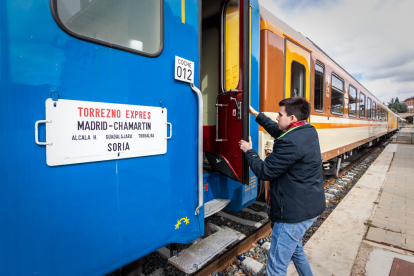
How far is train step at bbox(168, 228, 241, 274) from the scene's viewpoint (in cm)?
213

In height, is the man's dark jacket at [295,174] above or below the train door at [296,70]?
below

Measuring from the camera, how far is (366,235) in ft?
11.8

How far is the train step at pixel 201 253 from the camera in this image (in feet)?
7.00

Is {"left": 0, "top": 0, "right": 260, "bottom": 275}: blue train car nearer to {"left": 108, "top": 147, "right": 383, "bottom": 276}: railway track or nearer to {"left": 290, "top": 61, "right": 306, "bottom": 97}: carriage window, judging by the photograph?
{"left": 108, "top": 147, "right": 383, "bottom": 276}: railway track

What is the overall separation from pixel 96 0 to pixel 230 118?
1.67 meters

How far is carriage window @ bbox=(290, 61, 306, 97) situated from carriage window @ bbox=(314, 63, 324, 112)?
0.62 m

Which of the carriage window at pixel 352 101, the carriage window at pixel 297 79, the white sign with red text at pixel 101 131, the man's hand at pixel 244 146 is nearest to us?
the white sign with red text at pixel 101 131

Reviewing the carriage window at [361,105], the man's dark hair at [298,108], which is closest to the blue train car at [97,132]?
the man's dark hair at [298,108]

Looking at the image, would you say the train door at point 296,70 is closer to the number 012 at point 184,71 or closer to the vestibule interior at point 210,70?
the vestibule interior at point 210,70

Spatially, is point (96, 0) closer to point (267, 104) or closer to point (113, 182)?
point (113, 182)

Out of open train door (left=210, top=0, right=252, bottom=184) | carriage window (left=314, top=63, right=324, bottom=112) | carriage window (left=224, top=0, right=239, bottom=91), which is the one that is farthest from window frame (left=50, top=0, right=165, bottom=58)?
carriage window (left=314, top=63, right=324, bottom=112)

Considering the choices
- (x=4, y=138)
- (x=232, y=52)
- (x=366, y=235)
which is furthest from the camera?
(x=366, y=235)

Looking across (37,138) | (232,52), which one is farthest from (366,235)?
(37,138)

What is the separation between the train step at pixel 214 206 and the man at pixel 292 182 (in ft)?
2.20
